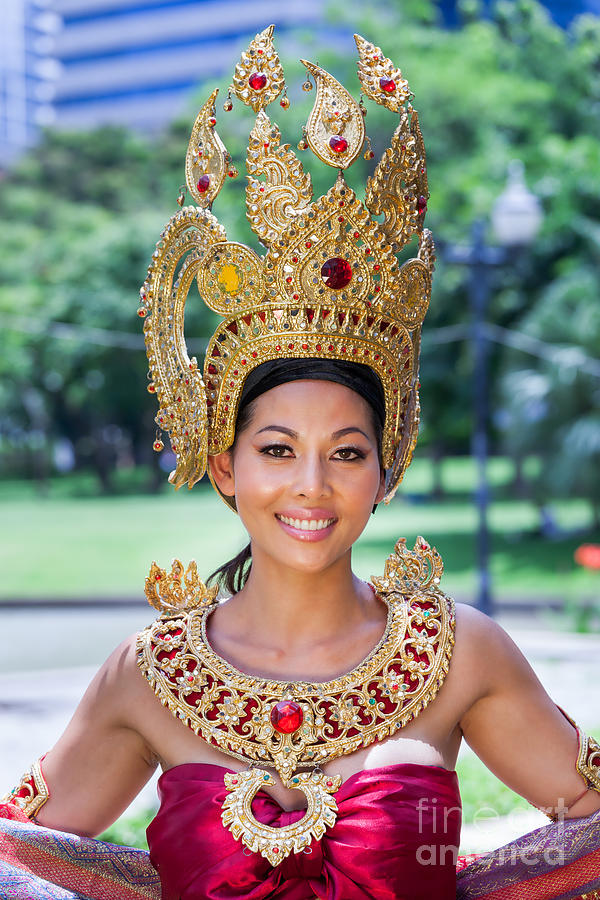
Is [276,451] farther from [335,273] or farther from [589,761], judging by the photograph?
[589,761]

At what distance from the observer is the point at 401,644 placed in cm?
216

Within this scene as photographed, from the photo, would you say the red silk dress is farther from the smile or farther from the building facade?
the building facade

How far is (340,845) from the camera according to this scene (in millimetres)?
1961

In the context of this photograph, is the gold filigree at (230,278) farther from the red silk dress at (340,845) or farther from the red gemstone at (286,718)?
the red silk dress at (340,845)

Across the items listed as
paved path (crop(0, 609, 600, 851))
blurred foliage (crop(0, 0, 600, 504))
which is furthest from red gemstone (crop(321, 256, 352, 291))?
blurred foliage (crop(0, 0, 600, 504))

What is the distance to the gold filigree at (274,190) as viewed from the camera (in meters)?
2.12

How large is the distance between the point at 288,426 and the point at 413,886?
816 millimetres

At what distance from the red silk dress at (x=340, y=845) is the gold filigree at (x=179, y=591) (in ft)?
1.28

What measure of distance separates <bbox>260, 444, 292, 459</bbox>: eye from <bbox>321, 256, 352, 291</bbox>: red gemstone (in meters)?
0.30

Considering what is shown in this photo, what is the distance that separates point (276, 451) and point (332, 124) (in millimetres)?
609

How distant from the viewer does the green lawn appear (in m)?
16.7

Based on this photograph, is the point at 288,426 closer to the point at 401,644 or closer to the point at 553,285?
the point at 401,644

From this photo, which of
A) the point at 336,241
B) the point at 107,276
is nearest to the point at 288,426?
the point at 336,241

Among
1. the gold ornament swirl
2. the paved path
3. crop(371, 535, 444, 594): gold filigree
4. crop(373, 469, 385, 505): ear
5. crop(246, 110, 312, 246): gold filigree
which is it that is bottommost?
the paved path
